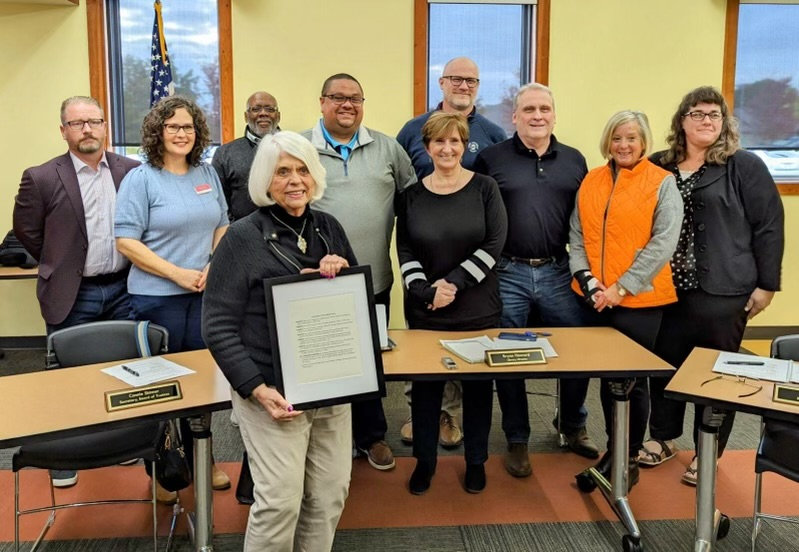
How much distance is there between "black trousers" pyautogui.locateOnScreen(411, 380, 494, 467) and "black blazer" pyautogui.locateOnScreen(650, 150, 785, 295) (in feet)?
3.53

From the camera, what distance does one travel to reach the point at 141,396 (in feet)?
6.72

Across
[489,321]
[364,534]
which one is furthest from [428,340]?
[364,534]

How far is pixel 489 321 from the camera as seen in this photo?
2.85 meters

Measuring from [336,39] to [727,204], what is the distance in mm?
3445

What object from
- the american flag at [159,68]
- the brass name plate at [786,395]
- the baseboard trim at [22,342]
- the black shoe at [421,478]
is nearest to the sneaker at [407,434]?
the black shoe at [421,478]

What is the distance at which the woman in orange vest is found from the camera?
2752 millimetres

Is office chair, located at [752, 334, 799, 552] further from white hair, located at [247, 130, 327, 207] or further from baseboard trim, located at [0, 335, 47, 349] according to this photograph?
baseboard trim, located at [0, 335, 47, 349]

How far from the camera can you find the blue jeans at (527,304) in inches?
118

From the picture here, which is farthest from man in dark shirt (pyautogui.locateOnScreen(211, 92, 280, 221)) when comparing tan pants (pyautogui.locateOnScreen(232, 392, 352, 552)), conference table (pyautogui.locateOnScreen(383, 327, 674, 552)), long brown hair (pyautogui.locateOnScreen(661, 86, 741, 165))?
long brown hair (pyautogui.locateOnScreen(661, 86, 741, 165))

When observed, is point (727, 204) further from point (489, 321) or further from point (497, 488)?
point (497, 488)

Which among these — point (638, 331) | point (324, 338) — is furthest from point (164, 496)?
point (638, 331)

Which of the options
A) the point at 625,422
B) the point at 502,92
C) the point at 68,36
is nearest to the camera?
the point at 625,422

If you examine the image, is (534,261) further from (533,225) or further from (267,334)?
(267,334)

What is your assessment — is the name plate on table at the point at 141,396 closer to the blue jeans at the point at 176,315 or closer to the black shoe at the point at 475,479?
the blue jeans at the point at 176,315
